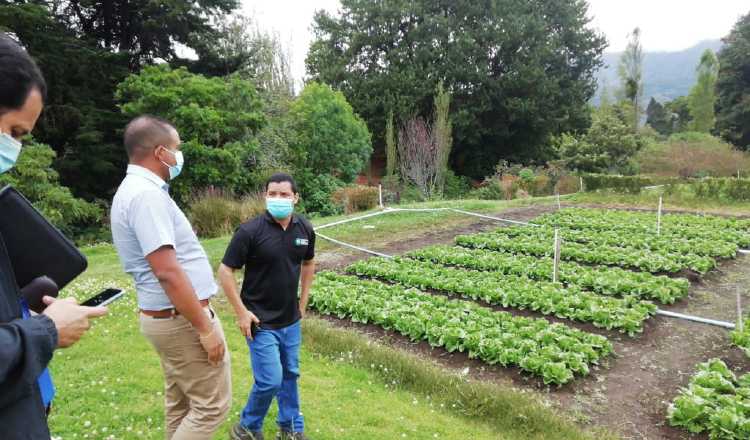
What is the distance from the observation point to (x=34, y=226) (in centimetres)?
190

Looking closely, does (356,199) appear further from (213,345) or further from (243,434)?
(213,345)

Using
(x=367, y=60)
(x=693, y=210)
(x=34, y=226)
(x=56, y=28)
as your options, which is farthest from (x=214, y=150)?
(x=367, y=60)

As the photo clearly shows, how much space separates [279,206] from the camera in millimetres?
3645

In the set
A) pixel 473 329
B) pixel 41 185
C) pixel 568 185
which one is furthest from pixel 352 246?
pixel 568 185

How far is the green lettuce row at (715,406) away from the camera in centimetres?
392

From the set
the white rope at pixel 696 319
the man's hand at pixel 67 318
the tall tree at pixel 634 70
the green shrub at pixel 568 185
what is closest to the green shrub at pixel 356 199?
the green shrub at pixel 568 185

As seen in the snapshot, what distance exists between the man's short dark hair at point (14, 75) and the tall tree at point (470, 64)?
90.1ft

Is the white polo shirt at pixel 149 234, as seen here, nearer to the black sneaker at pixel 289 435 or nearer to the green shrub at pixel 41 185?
the black sneaker at pixel 289 435

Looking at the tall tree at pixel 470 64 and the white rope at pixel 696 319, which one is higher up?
the tall tree at pixel 470 64

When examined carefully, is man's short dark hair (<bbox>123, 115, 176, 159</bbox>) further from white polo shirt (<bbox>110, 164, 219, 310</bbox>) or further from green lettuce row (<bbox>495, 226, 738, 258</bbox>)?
green lettuce row (<bbox>495, 226, 738, 258</bbox>)

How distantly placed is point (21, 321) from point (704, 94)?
5675cm

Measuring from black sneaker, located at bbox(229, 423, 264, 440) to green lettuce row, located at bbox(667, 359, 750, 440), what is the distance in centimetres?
348

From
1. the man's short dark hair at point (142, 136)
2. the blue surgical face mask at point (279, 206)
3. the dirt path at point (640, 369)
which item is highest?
the man's short dark hair at point (142, 136)

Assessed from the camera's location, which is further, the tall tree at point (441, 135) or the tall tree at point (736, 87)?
the tall tree at point (736, 87)
